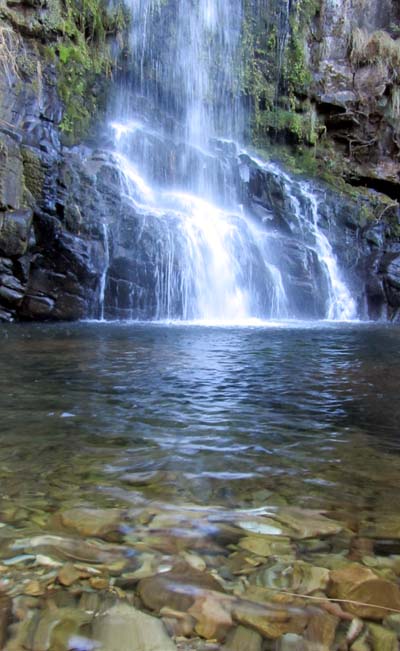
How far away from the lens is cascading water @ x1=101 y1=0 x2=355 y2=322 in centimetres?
1280

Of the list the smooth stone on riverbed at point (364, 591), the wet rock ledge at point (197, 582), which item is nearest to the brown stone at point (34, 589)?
the wet rock ledge at point (197, 582)

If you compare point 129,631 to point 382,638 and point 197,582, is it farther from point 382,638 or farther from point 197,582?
point 382,638

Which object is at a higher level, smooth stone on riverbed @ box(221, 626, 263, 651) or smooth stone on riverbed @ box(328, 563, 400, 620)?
smooth stone on riverbed @ box(328, 563, 400, 620)

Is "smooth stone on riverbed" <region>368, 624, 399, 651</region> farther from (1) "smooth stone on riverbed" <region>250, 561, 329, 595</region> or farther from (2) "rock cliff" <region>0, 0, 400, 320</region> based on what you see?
(2) "rock cliff" <region>0, 0, 400, 320</region>

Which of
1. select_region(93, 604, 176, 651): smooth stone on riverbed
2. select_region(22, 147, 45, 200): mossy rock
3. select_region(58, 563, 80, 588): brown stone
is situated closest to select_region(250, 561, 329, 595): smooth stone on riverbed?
select_region(93, 604, 176, 651): smooth stone on riverbed

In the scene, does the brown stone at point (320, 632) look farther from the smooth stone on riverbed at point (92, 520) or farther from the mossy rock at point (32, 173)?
the mossy rock at point (32, 173)

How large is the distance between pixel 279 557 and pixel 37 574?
0.78m

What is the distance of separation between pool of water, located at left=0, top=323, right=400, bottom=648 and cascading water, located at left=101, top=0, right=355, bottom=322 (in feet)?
26.2

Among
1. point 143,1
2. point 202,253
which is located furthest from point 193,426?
point 143,1

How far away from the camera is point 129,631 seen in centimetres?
116

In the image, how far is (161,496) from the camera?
194 cm

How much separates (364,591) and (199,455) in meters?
1.20

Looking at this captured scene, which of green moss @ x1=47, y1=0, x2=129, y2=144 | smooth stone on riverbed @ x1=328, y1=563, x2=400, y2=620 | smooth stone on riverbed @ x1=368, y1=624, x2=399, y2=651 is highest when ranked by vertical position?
green moss @ x1=47, y1=0, x2=129, y2=144

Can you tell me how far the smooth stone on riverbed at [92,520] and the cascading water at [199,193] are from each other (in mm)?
10403
